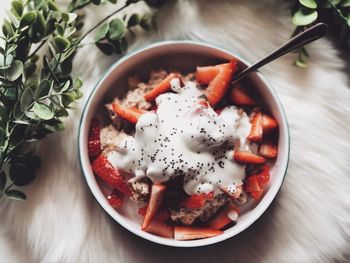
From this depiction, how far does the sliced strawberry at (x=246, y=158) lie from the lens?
49.1 inches

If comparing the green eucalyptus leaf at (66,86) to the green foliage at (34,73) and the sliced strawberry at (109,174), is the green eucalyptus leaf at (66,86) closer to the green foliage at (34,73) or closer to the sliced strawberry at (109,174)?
the green foliage at (34,73)

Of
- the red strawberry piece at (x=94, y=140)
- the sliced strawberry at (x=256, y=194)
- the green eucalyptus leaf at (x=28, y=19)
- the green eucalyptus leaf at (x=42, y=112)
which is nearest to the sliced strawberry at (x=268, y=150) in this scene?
the sliced strawberry at (x=256, y=194)

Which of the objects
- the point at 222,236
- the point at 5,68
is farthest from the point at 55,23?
the point at 222,236

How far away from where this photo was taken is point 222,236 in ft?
4.13

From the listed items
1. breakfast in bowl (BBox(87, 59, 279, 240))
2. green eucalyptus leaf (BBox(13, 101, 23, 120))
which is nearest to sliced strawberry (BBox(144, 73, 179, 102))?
breakfast in bowl (BBox(87, 59, 279, 240))

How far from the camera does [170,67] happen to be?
1.42 metres

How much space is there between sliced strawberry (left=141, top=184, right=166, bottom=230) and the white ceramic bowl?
0.04m

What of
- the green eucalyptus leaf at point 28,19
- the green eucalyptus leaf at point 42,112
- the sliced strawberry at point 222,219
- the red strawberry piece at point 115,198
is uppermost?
the green eucalyptus leaf at point 28,19

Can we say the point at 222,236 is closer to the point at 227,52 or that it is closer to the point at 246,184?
the point at 246,184

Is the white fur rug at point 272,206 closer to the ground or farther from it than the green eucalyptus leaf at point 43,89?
closer to the ground

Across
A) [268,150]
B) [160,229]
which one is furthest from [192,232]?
[268,150]

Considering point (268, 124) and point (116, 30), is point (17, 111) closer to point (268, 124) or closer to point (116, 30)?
point (116, 30)

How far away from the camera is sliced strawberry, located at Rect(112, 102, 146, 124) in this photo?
→ 4.20 feet

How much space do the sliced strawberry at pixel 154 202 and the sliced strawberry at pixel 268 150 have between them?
291mm
